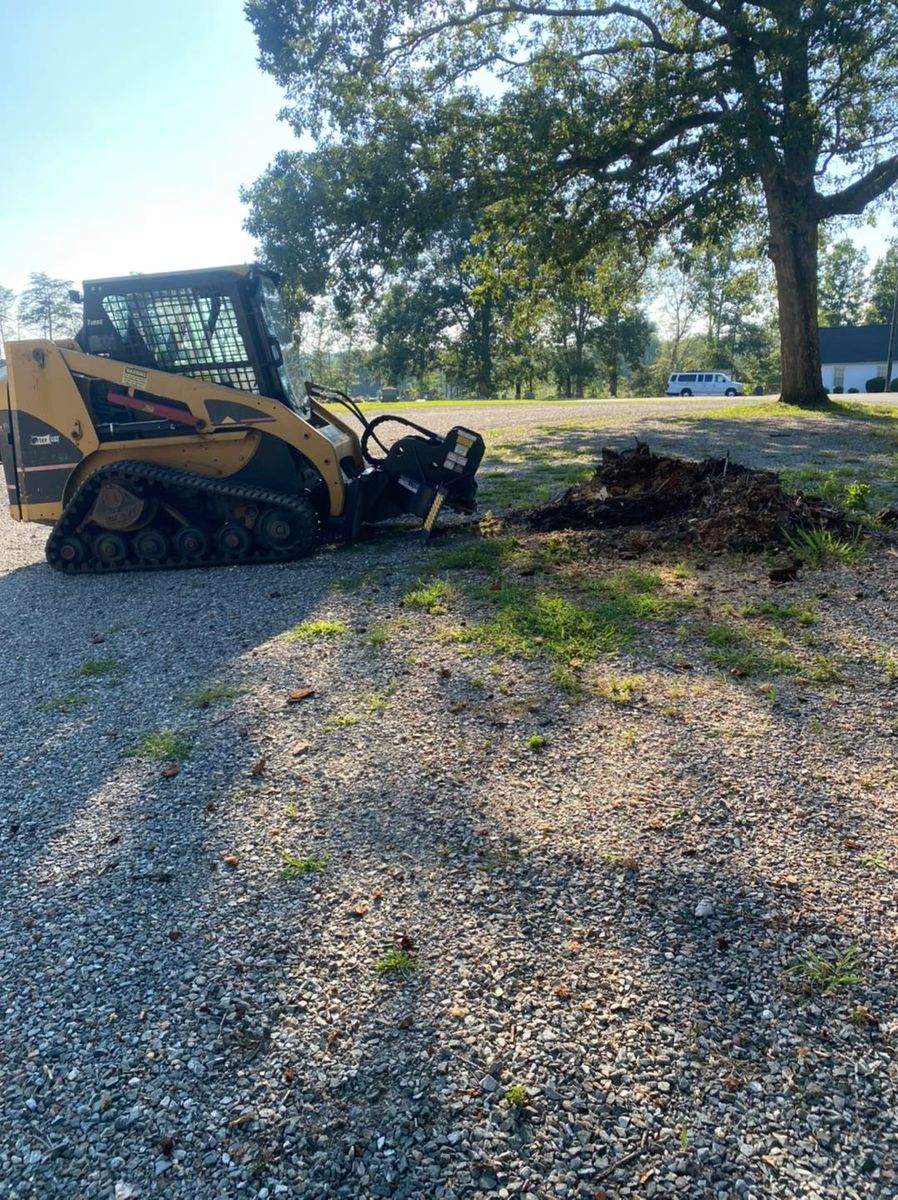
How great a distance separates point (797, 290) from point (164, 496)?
15.8m

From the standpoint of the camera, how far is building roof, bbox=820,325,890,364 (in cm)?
6353

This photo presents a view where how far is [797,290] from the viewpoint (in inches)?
719

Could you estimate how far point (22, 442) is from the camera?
7.82 meters

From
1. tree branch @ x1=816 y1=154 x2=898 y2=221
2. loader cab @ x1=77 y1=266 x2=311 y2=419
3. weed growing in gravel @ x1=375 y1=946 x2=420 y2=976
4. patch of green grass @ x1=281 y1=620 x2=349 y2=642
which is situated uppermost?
tree branch @ x1=816 y1=154 x2=898 y2=221

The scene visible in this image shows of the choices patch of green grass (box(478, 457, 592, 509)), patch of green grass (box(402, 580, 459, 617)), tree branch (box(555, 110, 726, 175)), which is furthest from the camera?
tree branch (box(555, 110, 726, 175))

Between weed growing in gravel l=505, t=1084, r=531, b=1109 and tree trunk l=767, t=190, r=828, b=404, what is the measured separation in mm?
18839

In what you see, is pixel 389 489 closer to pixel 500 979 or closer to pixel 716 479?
pixel 716 479

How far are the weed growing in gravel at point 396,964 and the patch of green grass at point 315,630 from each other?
3.12m

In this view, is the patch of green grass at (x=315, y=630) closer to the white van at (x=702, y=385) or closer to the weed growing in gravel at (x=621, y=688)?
the weed growing in gravel at (x=621, y=688)

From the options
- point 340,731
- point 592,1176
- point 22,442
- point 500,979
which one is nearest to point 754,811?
point 500,979

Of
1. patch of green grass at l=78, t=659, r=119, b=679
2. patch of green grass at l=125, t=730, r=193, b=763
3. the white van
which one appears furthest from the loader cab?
the white van

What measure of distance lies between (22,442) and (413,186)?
11.1 meters

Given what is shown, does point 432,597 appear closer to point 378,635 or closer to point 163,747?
point 378,635

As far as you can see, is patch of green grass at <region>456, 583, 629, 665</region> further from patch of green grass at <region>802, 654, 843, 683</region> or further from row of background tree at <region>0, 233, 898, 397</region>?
row of background tree at <region>0, 233, 898, 397</region>
